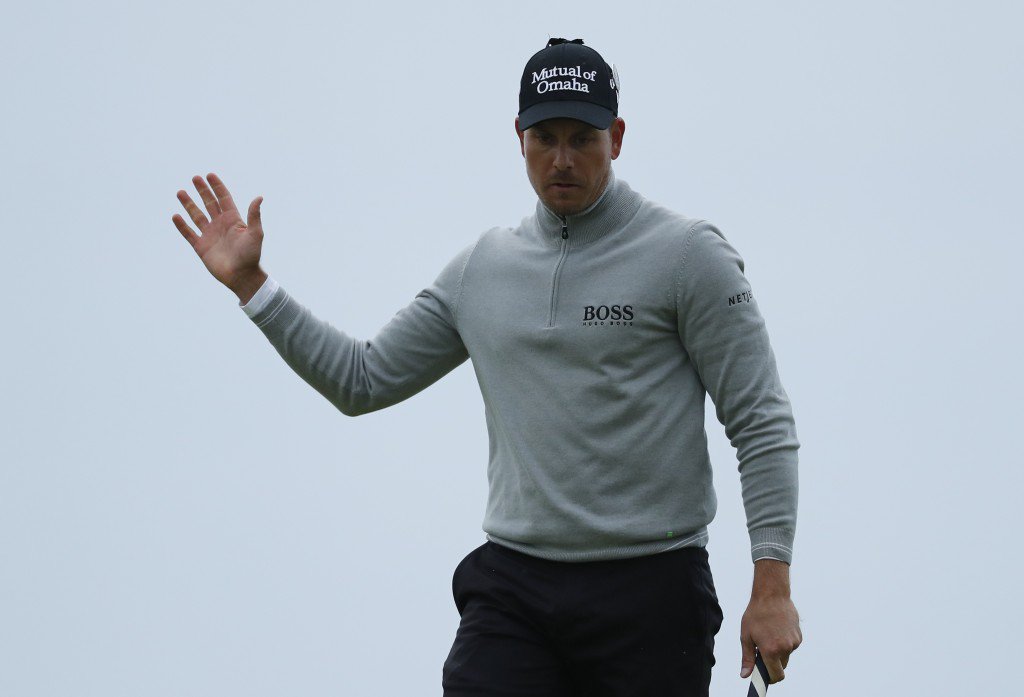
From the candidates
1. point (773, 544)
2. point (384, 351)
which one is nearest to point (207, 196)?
point (384, 351)

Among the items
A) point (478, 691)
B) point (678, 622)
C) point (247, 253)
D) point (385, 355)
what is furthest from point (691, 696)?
point (247, 253)

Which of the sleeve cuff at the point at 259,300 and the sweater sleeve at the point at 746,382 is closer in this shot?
the sweater sleeve at the point at 746,382

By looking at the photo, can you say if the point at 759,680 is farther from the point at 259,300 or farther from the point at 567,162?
the point at 259,300

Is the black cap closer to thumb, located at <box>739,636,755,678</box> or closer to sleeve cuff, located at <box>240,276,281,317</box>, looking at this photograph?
sleeve cuff, located at <box>240,276,281,317</box>

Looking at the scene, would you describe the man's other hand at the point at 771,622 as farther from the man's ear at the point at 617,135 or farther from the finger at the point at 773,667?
the man's ear at the point at 617,135

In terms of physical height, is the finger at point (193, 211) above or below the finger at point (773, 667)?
above

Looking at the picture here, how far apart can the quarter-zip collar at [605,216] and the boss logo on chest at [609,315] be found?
0.21 m

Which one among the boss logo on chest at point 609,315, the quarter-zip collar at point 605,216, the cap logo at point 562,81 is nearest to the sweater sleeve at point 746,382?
the boss logo on chest at point 609,315

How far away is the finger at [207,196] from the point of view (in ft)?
10.3

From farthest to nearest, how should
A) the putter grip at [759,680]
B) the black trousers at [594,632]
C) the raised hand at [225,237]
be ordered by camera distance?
the raised hand at [225,237] < the black trousers at [594,632] < the putter grip at [759,680]

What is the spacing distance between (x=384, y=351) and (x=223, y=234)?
0.47 m

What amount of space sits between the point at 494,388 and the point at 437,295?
1.15ft

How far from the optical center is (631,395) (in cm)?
283

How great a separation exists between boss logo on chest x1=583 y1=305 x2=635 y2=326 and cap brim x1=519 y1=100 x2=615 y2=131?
405 millimetres
